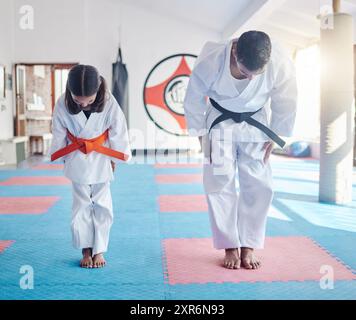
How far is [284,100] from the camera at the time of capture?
8.11 feet

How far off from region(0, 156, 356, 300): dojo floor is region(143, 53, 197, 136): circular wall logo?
487 centimetres

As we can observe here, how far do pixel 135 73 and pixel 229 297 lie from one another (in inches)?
323

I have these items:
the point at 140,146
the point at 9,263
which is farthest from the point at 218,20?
the point at 9,263

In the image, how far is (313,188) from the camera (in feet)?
17.9

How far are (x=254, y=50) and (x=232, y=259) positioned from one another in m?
1.14

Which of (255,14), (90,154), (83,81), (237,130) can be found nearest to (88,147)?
(90,154)

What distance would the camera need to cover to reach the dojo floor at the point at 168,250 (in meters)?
2.19

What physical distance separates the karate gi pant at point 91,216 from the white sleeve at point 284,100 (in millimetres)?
1023

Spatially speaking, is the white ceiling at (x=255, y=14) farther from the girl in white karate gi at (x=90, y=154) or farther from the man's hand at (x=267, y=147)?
the girl in white karate gi at (x=90, y=154)

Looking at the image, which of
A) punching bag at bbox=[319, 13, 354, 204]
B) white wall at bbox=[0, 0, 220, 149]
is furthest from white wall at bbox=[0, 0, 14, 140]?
punching bag at bbox=[319, 13, 354, 204]

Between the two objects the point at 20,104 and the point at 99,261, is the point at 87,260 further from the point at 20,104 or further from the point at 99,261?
the point at 20,104

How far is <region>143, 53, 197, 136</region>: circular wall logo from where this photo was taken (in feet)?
32.4

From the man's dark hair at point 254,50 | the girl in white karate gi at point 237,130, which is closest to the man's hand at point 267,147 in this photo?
the girl in white karate gi at point 237,130
